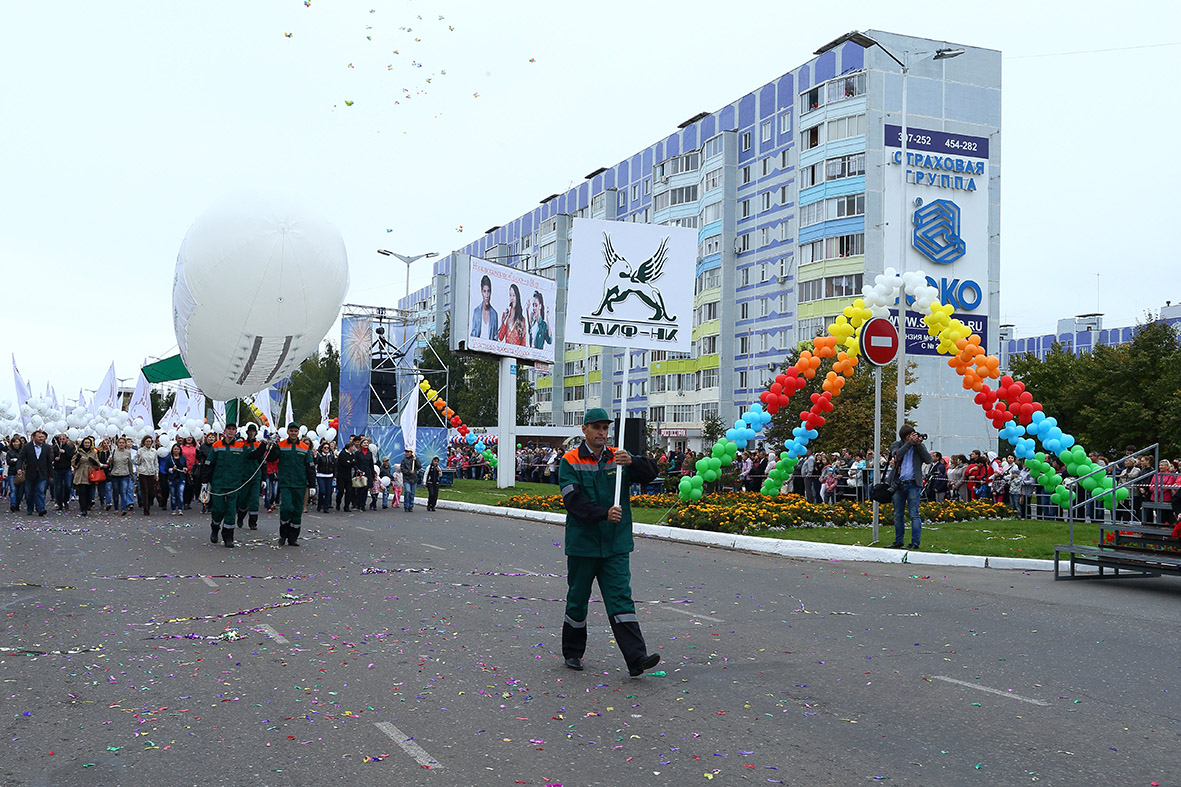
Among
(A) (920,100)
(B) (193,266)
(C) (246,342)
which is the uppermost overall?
(A) (920,100)

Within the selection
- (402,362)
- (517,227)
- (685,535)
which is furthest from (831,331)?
(517,227)

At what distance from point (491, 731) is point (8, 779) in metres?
2.24

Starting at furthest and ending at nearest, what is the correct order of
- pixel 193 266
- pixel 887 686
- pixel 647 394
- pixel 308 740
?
pixel 647 394 → pixel 193 266 → pixel 887 686 → pixel 308 740

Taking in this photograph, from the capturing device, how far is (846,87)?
5519 centimetres

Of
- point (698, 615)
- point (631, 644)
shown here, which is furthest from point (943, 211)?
point (631, 644)

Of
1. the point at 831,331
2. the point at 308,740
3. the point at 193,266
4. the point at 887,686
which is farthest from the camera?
the point at 831,331

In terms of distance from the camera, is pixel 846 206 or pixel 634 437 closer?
pixel 634 437

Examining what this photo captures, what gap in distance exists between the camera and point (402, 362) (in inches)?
1847

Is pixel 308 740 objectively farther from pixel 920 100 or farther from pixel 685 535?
pixel 920 100

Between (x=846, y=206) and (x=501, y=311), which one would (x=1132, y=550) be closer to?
(x=501, y=311)

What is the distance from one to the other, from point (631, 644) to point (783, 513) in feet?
40.2

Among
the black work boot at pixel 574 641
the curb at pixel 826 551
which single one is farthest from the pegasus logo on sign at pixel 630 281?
the curb at pixel 826 551

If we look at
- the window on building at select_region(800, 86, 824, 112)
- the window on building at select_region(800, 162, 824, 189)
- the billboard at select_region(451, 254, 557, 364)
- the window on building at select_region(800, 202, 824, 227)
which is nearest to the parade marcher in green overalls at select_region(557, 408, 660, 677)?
the billboard at select_region(451, 254, 557, 364)

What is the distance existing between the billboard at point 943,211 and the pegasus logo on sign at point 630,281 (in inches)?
1812
